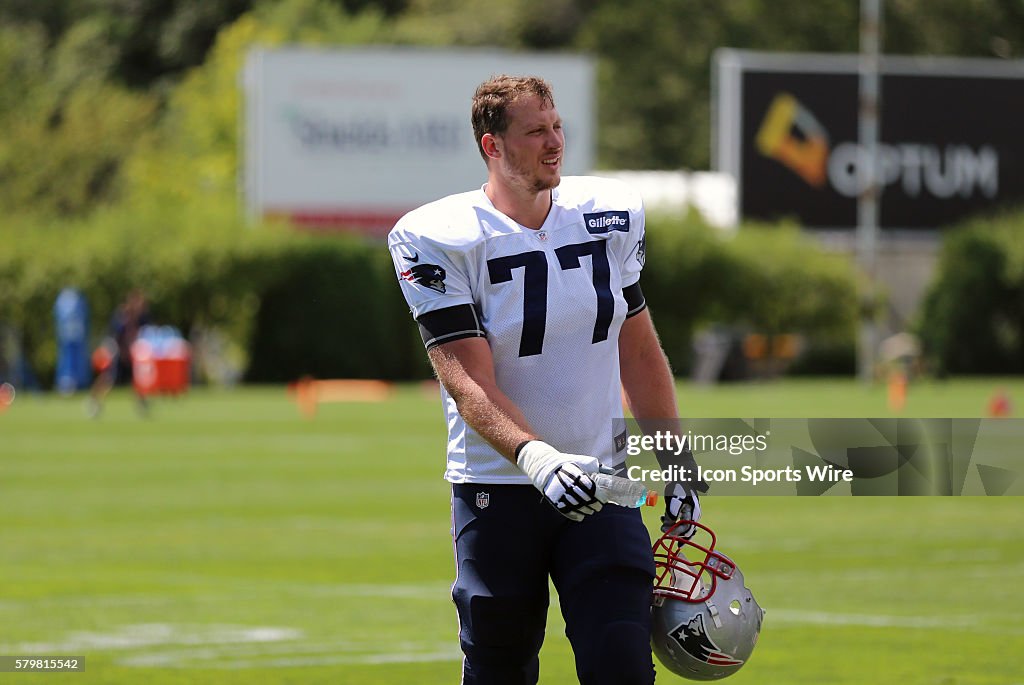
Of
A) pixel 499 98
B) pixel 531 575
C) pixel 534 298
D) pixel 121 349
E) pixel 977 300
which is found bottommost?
pixel 977 300

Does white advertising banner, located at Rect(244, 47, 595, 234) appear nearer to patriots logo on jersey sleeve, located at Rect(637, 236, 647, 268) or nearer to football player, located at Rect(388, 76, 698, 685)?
patriots logo on jersey sleeve, located at Rect(637, 236, 647, 268)

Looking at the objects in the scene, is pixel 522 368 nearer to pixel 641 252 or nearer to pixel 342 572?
pixel 641 252

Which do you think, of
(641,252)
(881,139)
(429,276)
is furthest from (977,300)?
(429,276)

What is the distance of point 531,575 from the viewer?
610 cm

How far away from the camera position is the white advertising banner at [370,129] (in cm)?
4753

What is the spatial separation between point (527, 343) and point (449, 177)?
140 feet

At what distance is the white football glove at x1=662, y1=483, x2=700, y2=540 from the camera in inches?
249

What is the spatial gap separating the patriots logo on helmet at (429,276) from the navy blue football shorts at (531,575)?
585mm

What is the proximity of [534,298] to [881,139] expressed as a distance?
161ft

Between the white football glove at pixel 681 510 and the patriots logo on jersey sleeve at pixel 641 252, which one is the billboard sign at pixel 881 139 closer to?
the patriots logo on jersey sleeve at pixel 641 252

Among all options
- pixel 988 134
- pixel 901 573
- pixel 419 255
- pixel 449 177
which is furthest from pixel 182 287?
pixel 419 255

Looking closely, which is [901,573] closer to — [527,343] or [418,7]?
[527,343]

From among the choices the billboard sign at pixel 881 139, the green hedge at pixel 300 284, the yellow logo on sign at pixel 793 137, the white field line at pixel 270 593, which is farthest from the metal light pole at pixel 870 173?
the white field line at pixel 270 593

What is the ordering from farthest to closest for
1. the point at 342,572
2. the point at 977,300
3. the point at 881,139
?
the point at 881,139
the point at 977,300
the point at 342,572
